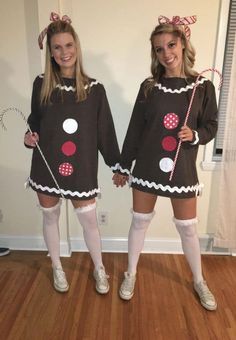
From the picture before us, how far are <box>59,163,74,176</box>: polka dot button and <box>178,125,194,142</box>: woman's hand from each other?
622mm

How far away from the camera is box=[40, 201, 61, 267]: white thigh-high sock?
1913 mm

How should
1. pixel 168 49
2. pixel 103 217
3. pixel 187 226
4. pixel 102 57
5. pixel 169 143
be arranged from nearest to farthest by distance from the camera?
pixel 168 49 < pixel 169 143 < pixel 187 226 < pixel 102 57 < pixel 103 217

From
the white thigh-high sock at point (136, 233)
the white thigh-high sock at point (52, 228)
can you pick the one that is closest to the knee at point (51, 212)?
the white thigh-high sock at point (52, 228)

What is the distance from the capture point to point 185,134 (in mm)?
1581

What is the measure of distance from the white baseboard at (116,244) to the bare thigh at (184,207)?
74 centimetres

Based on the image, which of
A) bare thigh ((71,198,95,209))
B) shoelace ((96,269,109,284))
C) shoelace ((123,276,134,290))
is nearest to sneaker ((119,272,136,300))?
shoelace ((123,276,134,290))

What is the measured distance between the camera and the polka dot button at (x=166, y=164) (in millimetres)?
1685

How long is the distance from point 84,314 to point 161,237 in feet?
2.98

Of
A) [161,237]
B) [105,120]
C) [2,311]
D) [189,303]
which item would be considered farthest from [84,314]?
[105,120]

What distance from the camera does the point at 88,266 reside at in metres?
2.30

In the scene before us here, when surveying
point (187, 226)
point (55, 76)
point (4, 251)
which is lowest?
point (4, 251)

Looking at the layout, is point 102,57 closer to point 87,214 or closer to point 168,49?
point 168,49

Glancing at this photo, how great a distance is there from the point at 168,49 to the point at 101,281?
1.42 m

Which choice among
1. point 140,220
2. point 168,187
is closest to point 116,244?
point 140,220
